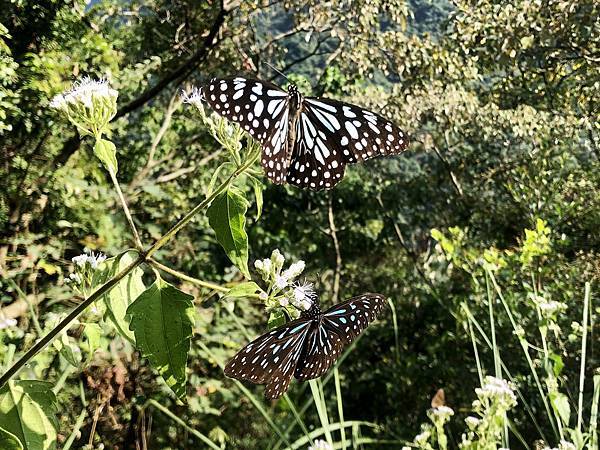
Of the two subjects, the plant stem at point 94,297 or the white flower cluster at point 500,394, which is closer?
the plant stem at point 94,297

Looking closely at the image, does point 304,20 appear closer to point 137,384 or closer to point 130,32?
point 130,32

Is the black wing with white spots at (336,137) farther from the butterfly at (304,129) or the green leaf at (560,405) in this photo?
the green leaf at (560,405)

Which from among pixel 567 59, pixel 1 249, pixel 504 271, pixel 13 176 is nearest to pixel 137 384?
pixel 1 249

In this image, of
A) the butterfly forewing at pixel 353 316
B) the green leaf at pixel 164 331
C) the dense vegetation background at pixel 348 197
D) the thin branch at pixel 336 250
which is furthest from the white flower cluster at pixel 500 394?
the thin branch at pixel 336 250

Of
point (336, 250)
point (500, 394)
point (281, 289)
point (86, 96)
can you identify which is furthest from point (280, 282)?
point (336, 250)

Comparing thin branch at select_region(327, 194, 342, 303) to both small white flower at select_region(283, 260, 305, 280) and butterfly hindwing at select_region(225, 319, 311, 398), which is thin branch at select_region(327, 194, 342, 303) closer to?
butterfly hindwing at select_region(225, 319, 311, 398)

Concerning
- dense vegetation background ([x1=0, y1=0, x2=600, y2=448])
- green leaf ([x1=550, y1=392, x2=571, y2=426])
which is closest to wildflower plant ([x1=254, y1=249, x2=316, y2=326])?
green leaf ([x1=550, y1=392, x2=571, y2=426])

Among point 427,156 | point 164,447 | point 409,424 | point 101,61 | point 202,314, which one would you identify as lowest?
point 409,424

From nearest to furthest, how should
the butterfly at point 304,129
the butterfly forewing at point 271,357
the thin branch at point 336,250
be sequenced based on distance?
1. the butterfly at point 304,129
2. the butterfly forewing at point 271,357
3. the thin branch at point 336,250
